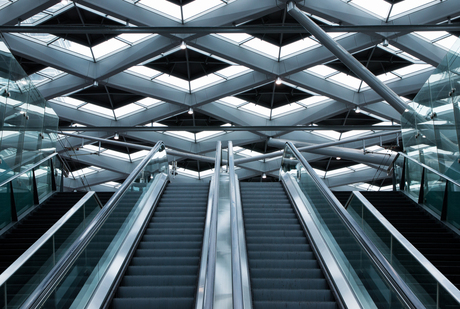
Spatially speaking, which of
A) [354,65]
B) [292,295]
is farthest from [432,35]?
[292,295]

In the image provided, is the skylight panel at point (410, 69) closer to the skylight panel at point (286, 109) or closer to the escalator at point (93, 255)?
the skylight panel at point (286, 109)

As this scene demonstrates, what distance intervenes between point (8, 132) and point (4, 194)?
127 centimetres

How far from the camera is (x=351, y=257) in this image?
5.48m

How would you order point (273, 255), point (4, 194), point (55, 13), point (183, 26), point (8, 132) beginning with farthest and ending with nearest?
point (55, 13) < point (183, 26) < point (8, 132) < point (4, 194) < point (273, 255)

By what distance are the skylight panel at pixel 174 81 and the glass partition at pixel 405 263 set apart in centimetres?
1303

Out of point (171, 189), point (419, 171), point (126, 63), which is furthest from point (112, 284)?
point (126, 63)

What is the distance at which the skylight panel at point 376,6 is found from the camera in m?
14.1

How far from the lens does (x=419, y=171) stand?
9.69m

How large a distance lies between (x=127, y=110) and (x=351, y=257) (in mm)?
17664

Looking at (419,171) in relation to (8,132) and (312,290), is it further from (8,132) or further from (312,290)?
(8,132)

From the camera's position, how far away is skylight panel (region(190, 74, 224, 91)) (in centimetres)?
1873

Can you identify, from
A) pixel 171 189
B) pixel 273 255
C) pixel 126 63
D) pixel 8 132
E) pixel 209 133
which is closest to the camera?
pixel 273 255

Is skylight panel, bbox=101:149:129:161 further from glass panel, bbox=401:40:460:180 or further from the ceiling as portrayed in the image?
glass panel, bbox=401:40:460:180

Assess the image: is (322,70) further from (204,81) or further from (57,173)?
(57,173)
